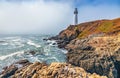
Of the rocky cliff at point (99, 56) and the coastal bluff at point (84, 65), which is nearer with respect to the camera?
the coastal bluff at point (84, 65)

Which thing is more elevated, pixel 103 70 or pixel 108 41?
pixel 108 41

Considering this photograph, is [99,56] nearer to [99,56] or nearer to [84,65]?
[99,56]

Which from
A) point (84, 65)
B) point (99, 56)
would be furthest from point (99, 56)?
point (84, 65)

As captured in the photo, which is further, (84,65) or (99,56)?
(84,65)

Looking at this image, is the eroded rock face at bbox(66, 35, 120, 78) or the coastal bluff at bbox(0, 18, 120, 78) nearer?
the coastal bluff at bbox(0, 18, 120, 78)

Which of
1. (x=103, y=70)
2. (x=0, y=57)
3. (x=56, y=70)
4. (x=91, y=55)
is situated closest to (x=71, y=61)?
(x=91, y=55)

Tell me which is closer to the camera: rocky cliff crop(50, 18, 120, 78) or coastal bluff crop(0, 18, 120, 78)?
coastal bluff crop(0, 18, 120, 78)

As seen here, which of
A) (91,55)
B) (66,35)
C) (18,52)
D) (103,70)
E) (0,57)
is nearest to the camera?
(103,70)

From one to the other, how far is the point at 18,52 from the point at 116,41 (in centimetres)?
3540

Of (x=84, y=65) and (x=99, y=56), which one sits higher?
(x=99, y=56)

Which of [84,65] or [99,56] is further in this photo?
[84,65]

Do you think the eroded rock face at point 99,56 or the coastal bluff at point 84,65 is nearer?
the coastal bluff at point 84,65

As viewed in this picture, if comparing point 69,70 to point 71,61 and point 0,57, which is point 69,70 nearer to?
point 71,61

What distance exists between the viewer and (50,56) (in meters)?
102
